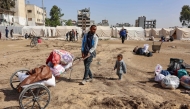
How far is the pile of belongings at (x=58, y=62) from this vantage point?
167 inches

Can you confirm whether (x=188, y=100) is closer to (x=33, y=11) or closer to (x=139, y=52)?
(x=139, y=52)

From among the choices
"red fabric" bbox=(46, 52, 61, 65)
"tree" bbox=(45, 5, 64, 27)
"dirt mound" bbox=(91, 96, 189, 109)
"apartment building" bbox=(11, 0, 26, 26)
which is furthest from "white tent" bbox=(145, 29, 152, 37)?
"red fabric" bbox=(46, 52, 61, 65)

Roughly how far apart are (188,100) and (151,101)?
980mm

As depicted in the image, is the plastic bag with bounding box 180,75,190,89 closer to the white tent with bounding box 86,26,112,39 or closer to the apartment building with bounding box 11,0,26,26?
the white tent with bounding box 86,26,112,39

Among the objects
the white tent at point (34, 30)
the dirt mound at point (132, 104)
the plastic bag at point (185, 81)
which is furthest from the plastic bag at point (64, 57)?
the white tent at point (34, 30)

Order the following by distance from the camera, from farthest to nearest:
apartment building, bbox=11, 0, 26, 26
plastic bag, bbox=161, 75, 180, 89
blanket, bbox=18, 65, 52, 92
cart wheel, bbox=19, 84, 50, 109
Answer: apartment building, bbox=11, 0, 26, 26 < plastic bag, bbox=161, 75, 180, 89 < blanket, bbox=18, 65, 52, 92 < cart wheel, bbox=19, 84, 50, 109

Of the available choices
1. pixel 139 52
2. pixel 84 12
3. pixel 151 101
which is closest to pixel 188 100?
pixel 151 101

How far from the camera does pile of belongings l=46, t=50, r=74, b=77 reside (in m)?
4.25

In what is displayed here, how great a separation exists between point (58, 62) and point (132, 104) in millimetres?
2139

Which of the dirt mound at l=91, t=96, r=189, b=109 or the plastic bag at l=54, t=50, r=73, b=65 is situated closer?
the dirt mound at l=91, t=96, r=189, b=109

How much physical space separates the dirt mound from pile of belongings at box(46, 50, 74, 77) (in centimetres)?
121

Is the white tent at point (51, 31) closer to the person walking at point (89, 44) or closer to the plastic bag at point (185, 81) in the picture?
the person walking at point (89, 44)

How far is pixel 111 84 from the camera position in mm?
5109

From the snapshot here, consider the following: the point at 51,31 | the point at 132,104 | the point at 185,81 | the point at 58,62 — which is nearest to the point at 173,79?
the point at 185,81
